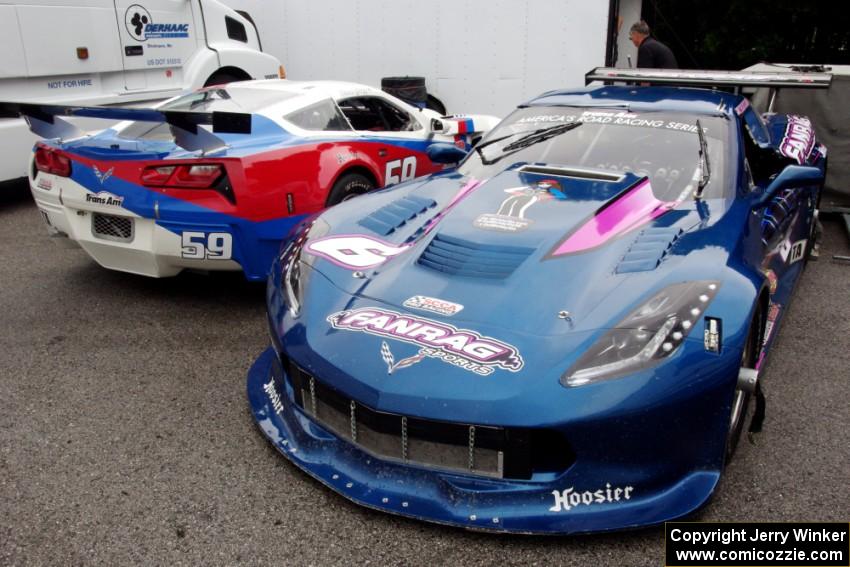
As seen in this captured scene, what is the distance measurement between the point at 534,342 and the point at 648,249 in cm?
73

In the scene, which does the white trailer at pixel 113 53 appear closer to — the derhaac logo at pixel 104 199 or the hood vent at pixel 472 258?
the derhaac logo at pixel 104 199

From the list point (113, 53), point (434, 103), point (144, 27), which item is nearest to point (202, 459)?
point (113, 53)

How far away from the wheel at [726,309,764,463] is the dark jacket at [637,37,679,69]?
5551 millimetres

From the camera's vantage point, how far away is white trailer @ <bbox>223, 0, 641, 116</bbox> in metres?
8.47

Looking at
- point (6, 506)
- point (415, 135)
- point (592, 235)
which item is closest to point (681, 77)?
point (415, 135)

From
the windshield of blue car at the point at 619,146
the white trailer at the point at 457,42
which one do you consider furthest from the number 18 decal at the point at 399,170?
the white trailer at the point at 457,42

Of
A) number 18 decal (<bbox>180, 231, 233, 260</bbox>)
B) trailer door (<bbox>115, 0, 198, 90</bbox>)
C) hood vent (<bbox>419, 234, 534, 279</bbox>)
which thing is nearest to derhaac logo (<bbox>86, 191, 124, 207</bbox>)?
number 18 decal (<bbox>180, 231, 233, 260</bbox>)

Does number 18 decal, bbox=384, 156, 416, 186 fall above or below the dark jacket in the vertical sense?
below

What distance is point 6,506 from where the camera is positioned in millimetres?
2459

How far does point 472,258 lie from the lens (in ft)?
9.20

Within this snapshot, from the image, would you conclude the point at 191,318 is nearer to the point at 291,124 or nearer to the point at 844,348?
the point at 291,124

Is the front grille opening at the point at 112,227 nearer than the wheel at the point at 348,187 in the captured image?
Yes

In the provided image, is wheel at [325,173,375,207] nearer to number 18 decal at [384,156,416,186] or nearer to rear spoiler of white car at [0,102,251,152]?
number 18 decal at [384,156,416,186]

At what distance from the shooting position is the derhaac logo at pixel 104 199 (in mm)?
4012
